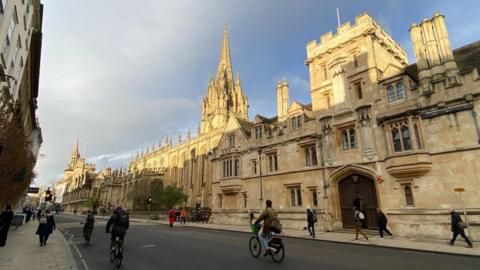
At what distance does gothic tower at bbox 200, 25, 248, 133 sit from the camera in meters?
67.4

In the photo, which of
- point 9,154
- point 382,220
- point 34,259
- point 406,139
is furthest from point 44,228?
point 406,139

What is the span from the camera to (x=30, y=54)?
84.5 ft

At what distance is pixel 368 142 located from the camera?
1812cm

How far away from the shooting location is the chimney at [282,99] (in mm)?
28828

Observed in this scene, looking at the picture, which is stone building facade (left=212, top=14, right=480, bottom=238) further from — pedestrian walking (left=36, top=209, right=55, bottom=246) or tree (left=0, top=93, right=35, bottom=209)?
tree (left=0, top=93, right=35, bottom=209)

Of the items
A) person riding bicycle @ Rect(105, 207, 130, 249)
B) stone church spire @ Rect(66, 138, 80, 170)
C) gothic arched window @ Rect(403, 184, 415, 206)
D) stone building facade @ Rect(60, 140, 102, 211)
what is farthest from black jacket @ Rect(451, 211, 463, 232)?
stone church spire @ Rect(66, 138, 80, 170)

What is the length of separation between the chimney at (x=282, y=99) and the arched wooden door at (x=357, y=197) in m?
11.0

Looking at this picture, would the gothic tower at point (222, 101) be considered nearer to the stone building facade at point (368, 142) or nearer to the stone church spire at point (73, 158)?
the stone building facade at point (368, 142)

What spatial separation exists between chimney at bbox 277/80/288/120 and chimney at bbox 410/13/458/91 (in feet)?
43.8

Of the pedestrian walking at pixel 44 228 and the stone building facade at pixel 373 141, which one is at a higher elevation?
the stone building facade at pixel 373 141

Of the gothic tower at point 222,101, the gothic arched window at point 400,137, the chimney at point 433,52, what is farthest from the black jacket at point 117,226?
the gothic tower at point 222,101

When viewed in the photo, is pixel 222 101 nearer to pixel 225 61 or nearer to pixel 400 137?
pixel 225 61

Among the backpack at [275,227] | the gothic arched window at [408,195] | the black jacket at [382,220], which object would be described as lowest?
the black jacket at [382,220]

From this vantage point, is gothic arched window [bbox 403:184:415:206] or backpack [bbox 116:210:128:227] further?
gothic arched window [bbox 403:184:415:206]
